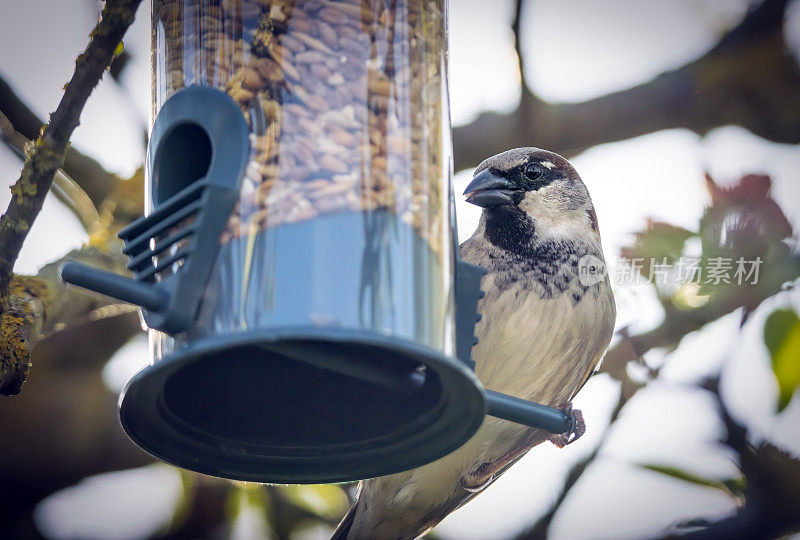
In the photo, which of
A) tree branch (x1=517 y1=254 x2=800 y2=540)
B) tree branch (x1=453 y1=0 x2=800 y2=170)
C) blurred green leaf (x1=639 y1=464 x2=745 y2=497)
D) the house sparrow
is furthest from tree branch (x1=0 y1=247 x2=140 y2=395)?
blurred green leaf (x1=639 y1=464 x2=745 y2=497)

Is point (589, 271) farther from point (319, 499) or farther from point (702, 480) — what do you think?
point (319, 499)

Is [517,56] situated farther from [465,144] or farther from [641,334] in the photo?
[641,334]

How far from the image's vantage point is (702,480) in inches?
145

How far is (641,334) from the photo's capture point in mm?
3635

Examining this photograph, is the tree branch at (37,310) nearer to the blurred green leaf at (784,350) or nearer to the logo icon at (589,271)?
the logo icon at (589,271)

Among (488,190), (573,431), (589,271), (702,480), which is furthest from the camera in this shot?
(702,480)

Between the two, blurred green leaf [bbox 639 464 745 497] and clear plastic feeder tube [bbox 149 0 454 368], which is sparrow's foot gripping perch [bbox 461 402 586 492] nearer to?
blurred green leaf [bbox 639 464 745 497]

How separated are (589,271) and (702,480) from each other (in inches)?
33.2

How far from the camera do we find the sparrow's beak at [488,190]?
3.28 m

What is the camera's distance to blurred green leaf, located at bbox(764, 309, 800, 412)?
3348mm

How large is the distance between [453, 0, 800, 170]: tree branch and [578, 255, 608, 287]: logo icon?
1.35ft

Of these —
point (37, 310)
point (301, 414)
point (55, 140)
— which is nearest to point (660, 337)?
point (301, 414)

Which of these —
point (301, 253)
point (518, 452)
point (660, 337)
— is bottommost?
point (518, 452)

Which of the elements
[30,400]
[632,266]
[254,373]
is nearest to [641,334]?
[632,266]
